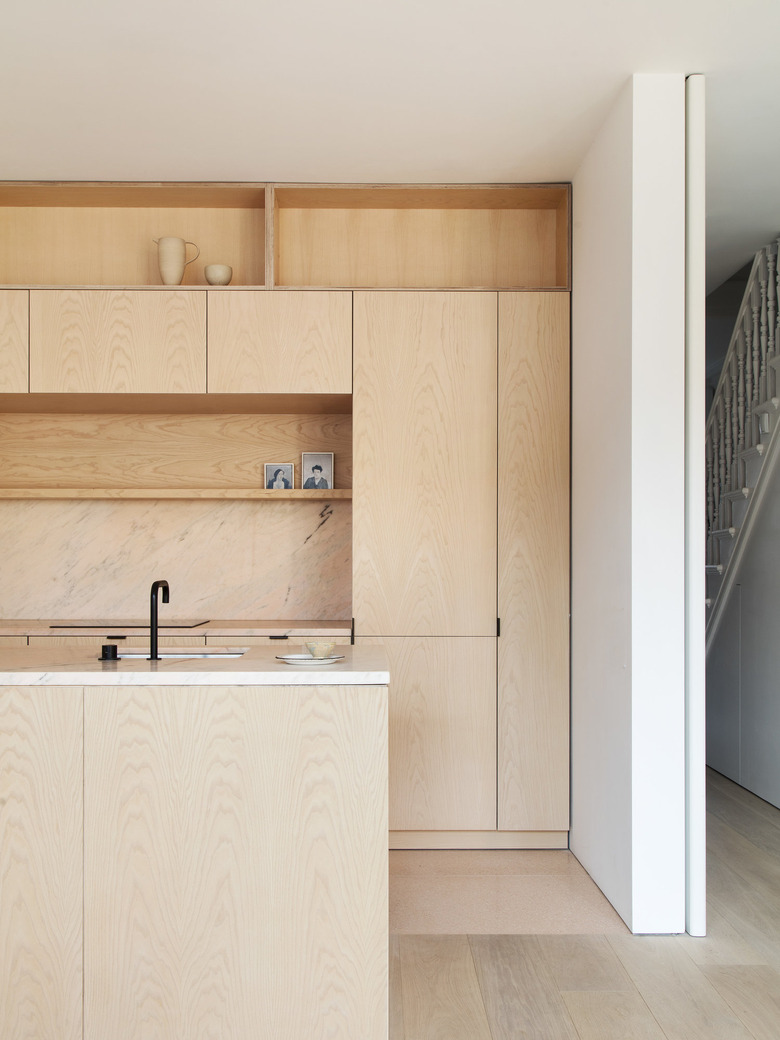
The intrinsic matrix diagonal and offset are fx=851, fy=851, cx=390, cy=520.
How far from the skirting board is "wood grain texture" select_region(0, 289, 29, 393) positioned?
258cm

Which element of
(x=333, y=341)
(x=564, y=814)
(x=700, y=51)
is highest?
(x=700, y=51)

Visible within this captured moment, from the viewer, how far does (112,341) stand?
3746 millimetres

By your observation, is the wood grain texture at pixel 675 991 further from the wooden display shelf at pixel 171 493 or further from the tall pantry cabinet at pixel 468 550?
the wooden display shelf at pixel 171 493

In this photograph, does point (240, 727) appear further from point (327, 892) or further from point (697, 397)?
point (697, 397)

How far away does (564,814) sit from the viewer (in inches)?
145

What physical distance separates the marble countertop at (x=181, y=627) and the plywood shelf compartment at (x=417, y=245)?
1613mm

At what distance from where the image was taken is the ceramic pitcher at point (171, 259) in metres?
3.82

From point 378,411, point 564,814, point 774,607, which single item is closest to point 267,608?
point 378,411

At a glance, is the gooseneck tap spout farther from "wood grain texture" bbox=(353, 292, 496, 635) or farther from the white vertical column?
the white vertical column

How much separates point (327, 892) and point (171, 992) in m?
0.45

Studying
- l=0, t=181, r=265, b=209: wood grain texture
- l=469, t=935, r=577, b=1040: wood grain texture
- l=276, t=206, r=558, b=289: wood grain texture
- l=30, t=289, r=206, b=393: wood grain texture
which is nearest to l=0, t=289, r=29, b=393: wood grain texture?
l=30, t=289, r=206, b=393: wood grain texture

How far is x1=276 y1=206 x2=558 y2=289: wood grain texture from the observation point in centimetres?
403

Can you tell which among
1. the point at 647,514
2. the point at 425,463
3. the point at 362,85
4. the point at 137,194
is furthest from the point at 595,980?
the point at 137,194

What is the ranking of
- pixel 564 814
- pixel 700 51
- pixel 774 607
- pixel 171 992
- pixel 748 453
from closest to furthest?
pixel 171 992, pixel 700 51, pixel 564 814, pixel 774 607, pixel 748 453
